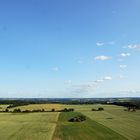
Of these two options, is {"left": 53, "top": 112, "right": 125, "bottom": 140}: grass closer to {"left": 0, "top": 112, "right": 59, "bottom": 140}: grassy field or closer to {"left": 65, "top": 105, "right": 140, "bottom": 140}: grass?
{"left": 0, "top": 112, "right": 59, "bottom": 140}: grassy field

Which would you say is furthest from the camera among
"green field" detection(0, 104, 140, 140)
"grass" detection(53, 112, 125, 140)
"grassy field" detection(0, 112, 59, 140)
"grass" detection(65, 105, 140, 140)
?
"grass" detection(65, 105, 140, 140)

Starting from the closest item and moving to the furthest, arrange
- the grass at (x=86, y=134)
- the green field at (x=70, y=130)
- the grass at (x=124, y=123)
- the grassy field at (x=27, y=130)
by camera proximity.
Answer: the grass at (x=86, y=134), the green field at (x=70, y=130), the grassy field at (x=27, y=130), the grass at (x=124, y=123)

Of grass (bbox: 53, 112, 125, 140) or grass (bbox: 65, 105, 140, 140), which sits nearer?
grass (bbox: 53, 112, 125, 140)

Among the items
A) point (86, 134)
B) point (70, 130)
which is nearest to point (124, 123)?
point (70, 130)

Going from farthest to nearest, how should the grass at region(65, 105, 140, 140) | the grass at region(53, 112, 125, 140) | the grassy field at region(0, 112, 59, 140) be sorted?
the grass at region(65, 105, 140, 140)
the grassy field at region(0, 112, 59, 140)
the grass at region(53, 112, 125, 140)

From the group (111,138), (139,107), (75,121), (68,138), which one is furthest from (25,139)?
(139,107)

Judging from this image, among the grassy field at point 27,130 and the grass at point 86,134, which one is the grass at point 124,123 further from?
the grassy field at point 27,130

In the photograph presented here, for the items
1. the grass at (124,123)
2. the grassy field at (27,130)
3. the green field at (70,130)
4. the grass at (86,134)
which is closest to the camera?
the grass at (86,134)

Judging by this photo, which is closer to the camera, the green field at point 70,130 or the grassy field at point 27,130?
the green field at point 70,130

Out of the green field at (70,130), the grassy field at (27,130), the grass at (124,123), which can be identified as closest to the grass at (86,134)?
the green field at (70,130)

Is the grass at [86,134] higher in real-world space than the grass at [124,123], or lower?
lower

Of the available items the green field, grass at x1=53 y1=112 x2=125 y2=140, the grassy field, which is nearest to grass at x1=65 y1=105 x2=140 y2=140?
the green field
